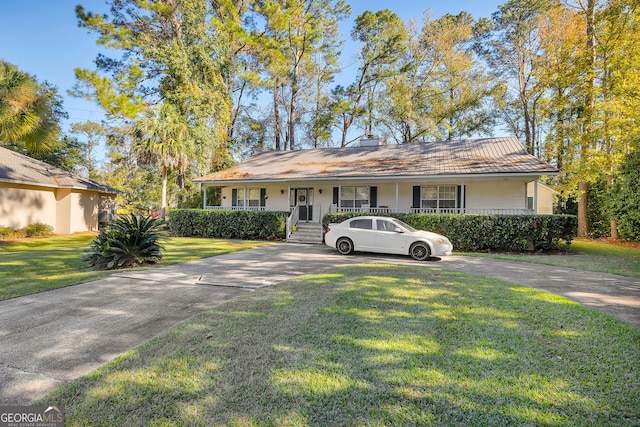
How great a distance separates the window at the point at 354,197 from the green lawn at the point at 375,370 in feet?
41.1

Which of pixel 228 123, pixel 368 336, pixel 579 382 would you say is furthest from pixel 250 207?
pixel 579 382

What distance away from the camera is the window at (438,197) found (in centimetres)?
1544

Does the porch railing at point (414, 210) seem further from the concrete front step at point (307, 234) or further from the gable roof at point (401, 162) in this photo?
the gable roof at point (401, 162)

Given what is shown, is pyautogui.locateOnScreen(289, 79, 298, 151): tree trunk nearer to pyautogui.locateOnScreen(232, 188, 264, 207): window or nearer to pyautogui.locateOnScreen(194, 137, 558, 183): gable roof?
pyautogui.locateOnScreen(194, 137, 558, 183): gable roof

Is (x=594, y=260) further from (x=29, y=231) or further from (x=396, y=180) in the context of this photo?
(x=29, y=231)

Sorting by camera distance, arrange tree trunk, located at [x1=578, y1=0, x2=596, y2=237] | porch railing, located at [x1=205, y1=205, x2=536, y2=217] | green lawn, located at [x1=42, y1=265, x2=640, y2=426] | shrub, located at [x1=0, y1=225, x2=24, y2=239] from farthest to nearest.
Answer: shrub, located at [x1=0, y1=225, x2=24, y2=239]
tree trunk, located at [x1=578, y1=0, x2=596, y2=237]
porch railing, located at [x1=205, y1=205, x2=536, y2=217]
green lawn, located at [x1=42, y1=265, x2=640, y2=426]

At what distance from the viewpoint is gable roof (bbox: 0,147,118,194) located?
1599cm

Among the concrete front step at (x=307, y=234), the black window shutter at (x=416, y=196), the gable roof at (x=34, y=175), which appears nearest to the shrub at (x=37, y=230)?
the gable roof at (x=34, y=175)

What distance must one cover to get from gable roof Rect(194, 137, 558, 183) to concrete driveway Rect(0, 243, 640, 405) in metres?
6.18

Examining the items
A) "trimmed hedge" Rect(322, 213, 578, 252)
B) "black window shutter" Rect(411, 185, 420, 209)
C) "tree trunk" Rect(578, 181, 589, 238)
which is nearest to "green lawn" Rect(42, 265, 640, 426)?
"trimmed hedge" Rect(322, 213, 578, 252)

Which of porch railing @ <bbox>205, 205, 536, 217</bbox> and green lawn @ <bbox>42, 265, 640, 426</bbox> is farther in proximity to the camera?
porch railing @ <bbox>205, 205, 536, 217</bbox>

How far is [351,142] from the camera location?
30688 mm

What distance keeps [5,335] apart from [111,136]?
24.5 metres

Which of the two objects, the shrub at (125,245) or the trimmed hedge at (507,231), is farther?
the trimmed hedge at (507,231)
